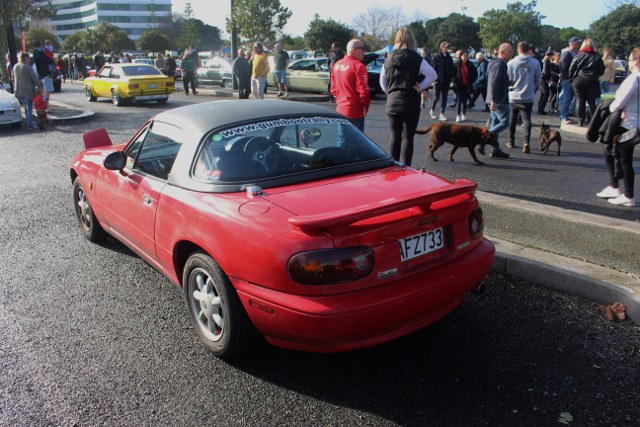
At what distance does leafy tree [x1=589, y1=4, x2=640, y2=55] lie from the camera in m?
43.0

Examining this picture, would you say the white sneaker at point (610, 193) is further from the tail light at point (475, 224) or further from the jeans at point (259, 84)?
the jeans at point (259, 84)

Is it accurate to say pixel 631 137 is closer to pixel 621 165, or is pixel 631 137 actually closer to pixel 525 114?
pixel 621 165

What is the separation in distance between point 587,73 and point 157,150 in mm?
9775

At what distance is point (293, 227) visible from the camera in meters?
2.79

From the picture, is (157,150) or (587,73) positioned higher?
(587,73)

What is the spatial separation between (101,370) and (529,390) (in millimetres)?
2471

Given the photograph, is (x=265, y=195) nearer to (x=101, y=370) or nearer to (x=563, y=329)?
(x=101, y=370)

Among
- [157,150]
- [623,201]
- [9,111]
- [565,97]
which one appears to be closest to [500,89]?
[623,201]

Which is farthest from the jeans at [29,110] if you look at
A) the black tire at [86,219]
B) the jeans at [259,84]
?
the black tire at [86,219]

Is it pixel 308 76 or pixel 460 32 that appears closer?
pixel 308 76

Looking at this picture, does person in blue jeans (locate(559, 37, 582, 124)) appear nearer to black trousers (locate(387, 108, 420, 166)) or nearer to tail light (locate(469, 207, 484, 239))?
black trousers (locate(387, 108, 420, 166))

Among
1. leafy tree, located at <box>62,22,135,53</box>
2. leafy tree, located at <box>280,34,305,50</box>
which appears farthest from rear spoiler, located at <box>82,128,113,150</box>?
leafy tree, located at <box>62,22,135,53</box>

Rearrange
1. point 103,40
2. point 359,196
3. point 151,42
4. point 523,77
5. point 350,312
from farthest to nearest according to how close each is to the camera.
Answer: point 103,40 → point 151,42 → point 523,77 → point 359,196 → point 350,312

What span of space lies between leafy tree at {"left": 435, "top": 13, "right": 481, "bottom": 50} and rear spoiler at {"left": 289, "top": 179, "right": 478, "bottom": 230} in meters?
58.8
